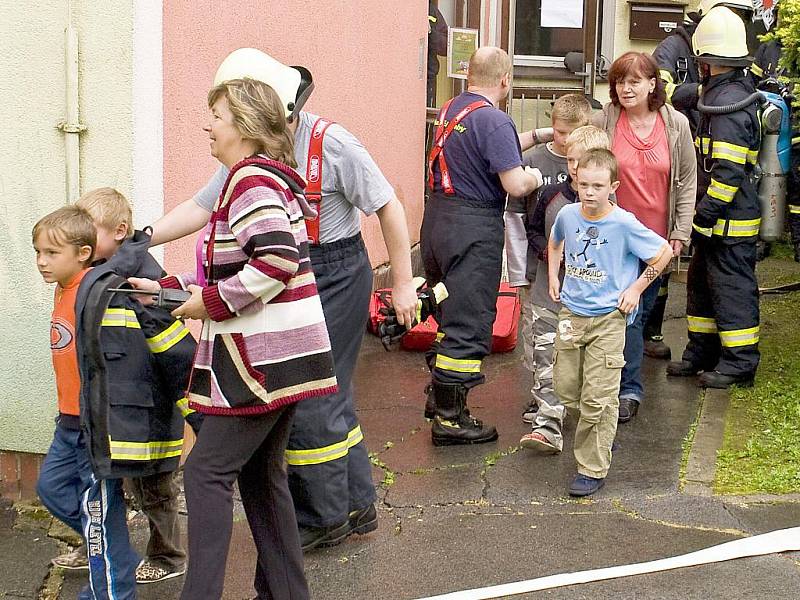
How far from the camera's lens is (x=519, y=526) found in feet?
15.9

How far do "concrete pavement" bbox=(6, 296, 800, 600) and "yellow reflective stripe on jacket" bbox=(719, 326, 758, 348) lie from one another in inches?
24.1

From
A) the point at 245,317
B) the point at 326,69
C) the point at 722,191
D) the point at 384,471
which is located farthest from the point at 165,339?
the point at 722,191

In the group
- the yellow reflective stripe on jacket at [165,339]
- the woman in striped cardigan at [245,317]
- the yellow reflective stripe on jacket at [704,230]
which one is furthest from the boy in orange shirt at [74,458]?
the yellow reflective stripe on jacket at [704,230]

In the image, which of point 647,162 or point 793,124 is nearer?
point 647,162

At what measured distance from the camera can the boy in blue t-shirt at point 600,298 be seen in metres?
5.18

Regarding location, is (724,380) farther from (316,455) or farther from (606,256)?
(316,455)

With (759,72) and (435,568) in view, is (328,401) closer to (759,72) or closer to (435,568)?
(435,568)

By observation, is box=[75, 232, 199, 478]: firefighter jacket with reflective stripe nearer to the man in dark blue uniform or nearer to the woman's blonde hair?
the woman's blonde hair

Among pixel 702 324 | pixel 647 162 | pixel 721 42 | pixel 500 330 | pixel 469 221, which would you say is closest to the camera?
pixel 469 221

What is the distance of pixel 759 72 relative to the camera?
936 cm

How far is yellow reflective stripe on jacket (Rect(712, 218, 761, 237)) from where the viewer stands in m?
6.79

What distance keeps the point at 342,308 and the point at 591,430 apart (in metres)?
1.42

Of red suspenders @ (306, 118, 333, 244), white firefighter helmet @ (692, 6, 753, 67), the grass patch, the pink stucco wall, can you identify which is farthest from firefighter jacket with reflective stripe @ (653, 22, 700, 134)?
red suspenders @ (306, 118, 333, 244)

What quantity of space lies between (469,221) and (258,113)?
2.32m
